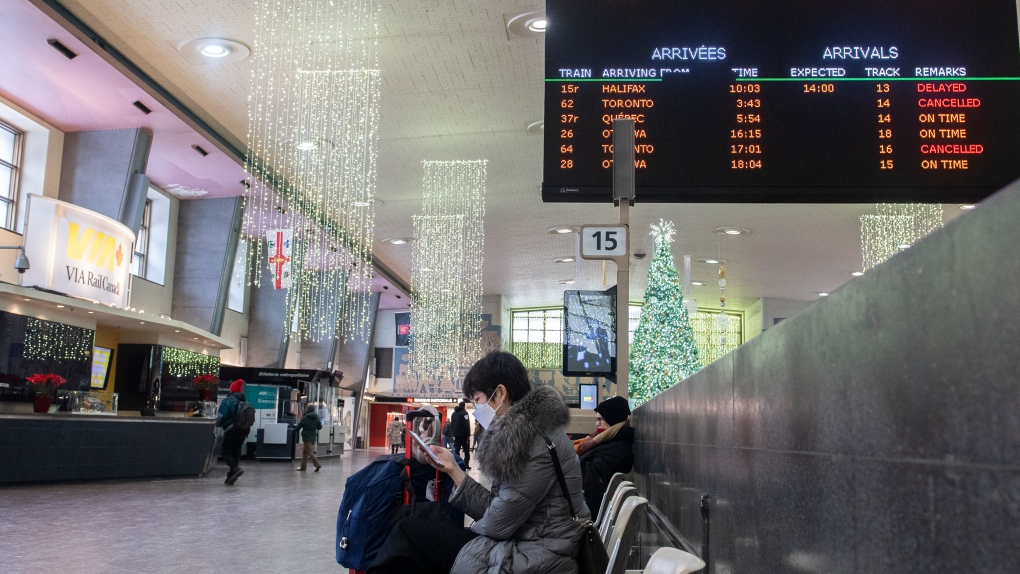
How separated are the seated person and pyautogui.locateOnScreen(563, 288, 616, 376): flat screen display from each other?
2.32 meters

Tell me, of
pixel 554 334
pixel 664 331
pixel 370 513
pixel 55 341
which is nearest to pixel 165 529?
pixel 370 513

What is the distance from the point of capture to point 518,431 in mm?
2699

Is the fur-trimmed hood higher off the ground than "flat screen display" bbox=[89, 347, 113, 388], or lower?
lower

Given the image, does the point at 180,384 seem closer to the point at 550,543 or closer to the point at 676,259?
the point at 676,259

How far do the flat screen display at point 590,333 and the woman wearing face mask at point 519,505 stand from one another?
A: 537 centimetres

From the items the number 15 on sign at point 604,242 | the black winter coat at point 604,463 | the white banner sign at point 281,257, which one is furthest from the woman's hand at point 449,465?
the white banner sign at point 281,257

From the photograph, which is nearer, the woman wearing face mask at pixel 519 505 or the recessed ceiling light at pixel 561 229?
the woman wearing face mask at pixel 519 505

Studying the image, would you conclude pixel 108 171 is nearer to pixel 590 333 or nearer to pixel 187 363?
pixel 187 363

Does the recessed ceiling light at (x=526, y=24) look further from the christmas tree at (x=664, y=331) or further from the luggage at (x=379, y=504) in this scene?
the christmas tree at (x=664, y=331)

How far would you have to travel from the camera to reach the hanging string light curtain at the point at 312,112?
36.7 ft

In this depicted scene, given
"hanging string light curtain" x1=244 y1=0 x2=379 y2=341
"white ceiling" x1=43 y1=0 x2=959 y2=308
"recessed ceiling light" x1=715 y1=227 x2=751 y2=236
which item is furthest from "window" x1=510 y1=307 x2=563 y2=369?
"hanging string light curtain" x1=244 y1=0 x2=379 y2=341

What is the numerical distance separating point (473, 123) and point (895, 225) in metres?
10.2

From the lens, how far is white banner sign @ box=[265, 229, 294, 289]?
64.5 ft

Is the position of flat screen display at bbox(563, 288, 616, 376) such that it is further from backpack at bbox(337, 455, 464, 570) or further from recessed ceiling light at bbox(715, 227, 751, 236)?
recessed ceiling light at bbox(715, 227, 751, 236)
